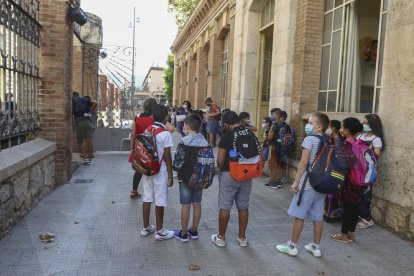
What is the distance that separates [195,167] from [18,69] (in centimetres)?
304

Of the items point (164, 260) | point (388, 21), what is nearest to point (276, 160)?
point (388, 21)

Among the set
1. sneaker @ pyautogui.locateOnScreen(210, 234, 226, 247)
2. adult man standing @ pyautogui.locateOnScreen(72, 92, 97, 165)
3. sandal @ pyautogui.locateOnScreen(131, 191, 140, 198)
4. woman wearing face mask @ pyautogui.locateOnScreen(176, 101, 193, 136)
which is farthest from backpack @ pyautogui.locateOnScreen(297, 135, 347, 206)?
woman wearing face mask @ pyautogui.locateOnScreen(176, 101, 193, 136)

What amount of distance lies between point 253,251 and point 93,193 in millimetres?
3384

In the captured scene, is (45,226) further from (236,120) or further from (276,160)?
(276,160)

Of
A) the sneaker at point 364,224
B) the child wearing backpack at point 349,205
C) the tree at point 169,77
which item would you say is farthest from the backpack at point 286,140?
the tree at point 169,77

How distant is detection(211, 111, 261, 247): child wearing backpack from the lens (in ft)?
14.1

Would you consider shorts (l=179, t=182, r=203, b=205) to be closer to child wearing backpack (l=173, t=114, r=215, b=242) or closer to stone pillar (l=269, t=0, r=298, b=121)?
child wearing backpack (l=173, t=114, r=215, b=242)

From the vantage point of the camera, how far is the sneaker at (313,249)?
4.31 m

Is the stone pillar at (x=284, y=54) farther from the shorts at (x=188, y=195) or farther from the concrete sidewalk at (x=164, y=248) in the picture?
the shorts at (x=188, y=195)

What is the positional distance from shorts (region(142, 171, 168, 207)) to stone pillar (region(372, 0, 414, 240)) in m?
2.86

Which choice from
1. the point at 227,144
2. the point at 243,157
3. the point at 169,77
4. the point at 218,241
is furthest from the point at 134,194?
the point at 169,77

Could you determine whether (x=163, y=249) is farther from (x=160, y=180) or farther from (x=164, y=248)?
(x=160, y=180)

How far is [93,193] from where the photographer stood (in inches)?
266

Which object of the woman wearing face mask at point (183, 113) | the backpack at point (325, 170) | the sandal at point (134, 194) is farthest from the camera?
the woman wearing face mask at point (183, 113)
